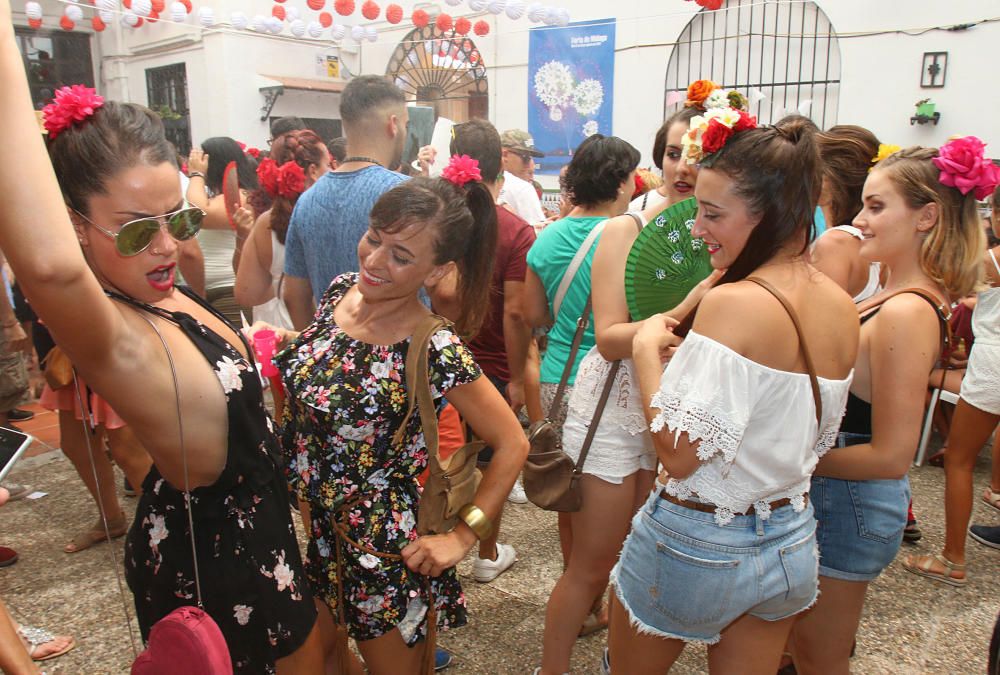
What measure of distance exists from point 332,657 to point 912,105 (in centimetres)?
876

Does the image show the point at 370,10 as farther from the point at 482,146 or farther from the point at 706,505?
the point at 706,505

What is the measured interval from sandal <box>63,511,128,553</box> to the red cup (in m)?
2.26

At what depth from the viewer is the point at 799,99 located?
937 cm

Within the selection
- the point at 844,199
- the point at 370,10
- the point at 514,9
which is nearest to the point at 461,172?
the point at 844,199

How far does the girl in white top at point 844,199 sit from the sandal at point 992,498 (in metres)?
2.32

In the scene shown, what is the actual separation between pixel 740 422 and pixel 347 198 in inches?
76.9

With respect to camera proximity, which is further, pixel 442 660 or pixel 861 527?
pixel 442 660

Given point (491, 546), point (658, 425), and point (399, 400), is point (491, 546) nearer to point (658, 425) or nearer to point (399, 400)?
point (399, 400)

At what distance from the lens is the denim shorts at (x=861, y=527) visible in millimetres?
1950

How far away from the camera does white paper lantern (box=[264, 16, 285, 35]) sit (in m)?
12.7

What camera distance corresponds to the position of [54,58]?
531 inches

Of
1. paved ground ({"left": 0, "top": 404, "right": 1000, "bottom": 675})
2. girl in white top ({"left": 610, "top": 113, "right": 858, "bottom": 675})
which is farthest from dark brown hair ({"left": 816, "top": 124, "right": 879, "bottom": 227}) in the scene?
paved ground ({"left": 0, "top": 404, "right": 1000, "bottom": 675})

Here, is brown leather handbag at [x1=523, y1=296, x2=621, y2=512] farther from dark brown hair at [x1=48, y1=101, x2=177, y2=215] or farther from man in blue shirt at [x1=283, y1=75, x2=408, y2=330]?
dark brown hair at [x1=48, y1=101, x2=177, y2=215]

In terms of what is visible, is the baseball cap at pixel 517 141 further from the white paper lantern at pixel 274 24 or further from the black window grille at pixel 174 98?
the black window grille at pixel 174 98
